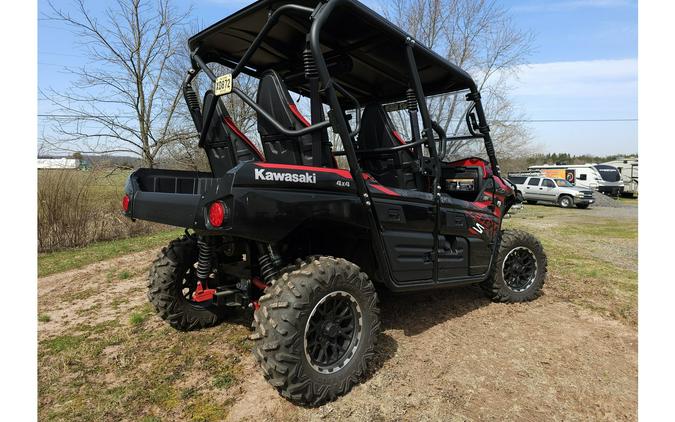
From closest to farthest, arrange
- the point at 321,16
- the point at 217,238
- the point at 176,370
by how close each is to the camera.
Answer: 1. the point at 321,16
2. the point at 176,370
3. the point at 217,238

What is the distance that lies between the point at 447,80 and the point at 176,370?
394 cm

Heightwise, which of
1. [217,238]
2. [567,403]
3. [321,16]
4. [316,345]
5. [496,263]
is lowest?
[567,403]

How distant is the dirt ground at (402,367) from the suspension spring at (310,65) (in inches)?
89.7

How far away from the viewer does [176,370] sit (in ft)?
10.2

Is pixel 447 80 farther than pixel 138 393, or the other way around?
pixel 447 80

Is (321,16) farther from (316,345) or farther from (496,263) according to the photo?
(496,263)

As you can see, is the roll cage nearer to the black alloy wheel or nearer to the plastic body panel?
the plastic body panel

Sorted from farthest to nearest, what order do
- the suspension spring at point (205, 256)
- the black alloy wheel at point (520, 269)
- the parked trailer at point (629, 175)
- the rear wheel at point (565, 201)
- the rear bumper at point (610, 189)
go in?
the parked trailer at point (629, 175) < the rear bumper at point (610, 189) < the rear wheel at point (565, 201) < the black alloy wheel at point (520, 269) < the suspension spring at point (205, 256)

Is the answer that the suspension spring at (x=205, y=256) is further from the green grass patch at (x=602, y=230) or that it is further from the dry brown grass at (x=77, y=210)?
the green grass patch at (x=602, y=230)

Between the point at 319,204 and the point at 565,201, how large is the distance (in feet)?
78.6

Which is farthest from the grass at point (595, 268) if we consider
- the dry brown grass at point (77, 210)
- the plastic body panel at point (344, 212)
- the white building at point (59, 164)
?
the white building at point (59, 164)

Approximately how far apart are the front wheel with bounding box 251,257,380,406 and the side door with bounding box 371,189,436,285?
0.48m

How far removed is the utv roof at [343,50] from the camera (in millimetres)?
3141

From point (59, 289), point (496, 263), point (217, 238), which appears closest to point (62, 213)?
point (59, 289)
